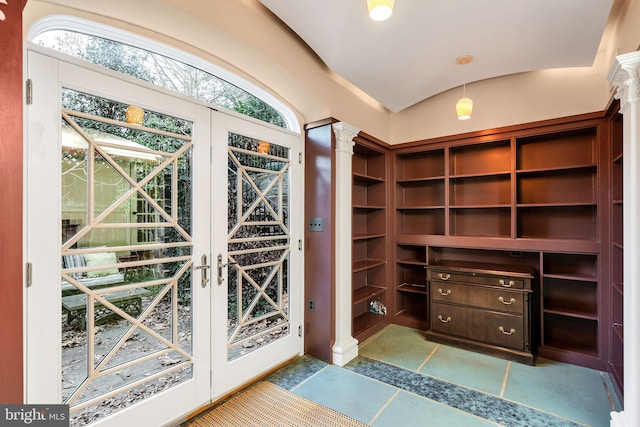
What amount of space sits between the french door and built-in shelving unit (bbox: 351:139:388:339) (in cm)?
150

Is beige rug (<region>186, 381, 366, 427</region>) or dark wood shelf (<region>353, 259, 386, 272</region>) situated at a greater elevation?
dark wood shelf (<region>353, 259, 386, 272</region>)

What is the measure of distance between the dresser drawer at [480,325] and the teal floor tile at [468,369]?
0.18m

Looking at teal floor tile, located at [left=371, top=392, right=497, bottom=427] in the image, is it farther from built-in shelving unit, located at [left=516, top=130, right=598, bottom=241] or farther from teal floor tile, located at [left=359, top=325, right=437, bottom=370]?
built-in shelving unit, located at [left=516, top=130, right=598, bottom=241]

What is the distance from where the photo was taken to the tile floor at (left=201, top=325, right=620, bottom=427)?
205cm

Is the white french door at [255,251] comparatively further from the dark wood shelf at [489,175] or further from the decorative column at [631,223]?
the decorative column at [631,223]

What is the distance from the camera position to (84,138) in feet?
5.40

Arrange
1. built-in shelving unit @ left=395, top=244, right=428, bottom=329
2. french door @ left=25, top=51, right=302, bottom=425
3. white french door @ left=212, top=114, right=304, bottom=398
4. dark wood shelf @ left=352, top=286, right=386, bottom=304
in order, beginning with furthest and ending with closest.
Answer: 1. built-in shelving unit @ left=395, top=244, right=428, bottom=329
2. dark wood shelf @ left=352, top=286, right=386, bottom=304
3. white french door @ left=212, top=114, right=304, bottom=398
4. french door @ left=25, top=51, right=302, bottom=425

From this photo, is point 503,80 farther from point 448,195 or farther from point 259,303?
point 259,303

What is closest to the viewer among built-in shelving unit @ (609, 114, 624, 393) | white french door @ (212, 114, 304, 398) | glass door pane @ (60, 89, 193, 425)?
glass door pane @ (60, 89, 193, 425)

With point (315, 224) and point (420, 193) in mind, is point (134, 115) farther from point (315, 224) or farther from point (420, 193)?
point (420, 193)

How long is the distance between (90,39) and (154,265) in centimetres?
145

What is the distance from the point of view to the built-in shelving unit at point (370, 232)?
373 cm

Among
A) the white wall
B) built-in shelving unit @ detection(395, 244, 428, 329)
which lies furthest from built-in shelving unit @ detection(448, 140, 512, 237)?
built-in shelving unit @ detection(395, 244, 428, 329)

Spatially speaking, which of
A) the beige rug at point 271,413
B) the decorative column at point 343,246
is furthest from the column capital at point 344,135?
the beige rug at point 271,413
